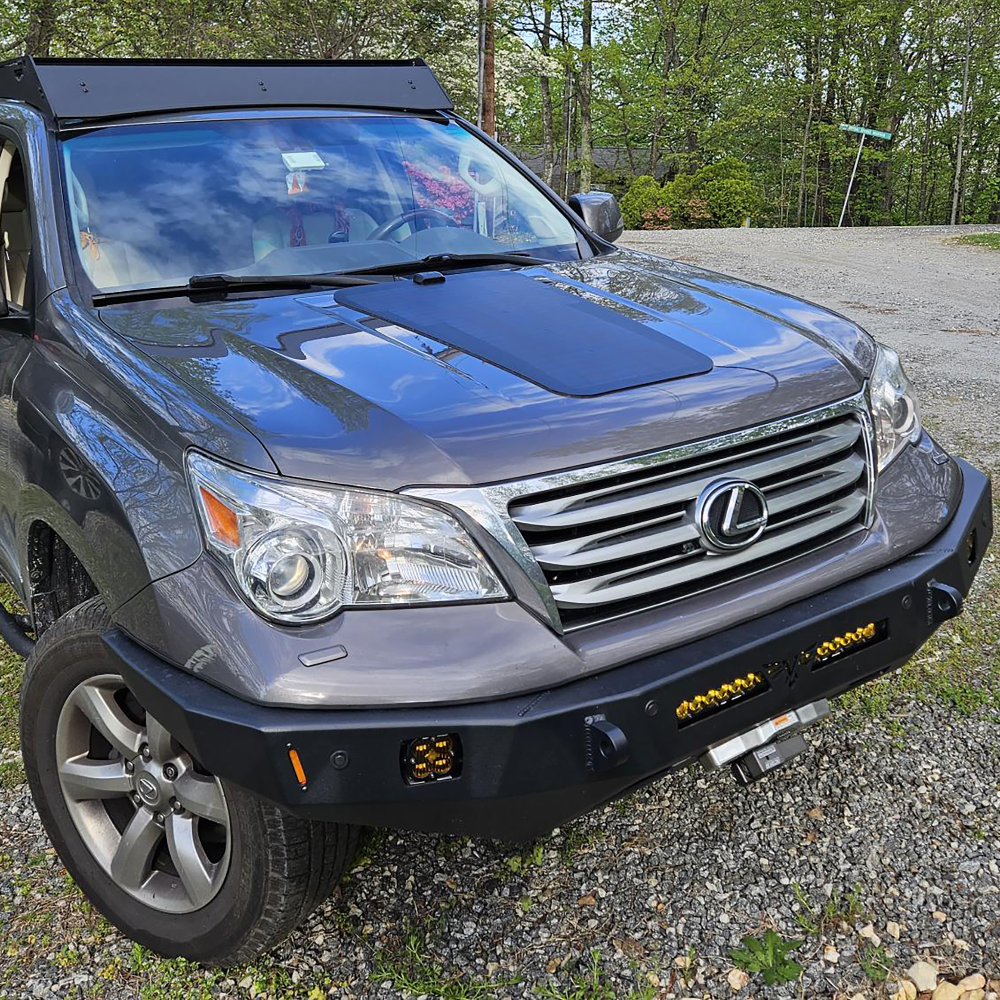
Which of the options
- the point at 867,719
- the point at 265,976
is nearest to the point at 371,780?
Result: the point at 265,976

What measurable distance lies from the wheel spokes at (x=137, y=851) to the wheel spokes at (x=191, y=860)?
3.5 inches

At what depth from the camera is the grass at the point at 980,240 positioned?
60.8 ft

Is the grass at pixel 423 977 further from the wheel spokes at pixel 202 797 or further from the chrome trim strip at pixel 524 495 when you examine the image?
the chrome trim strip at pixel 524 495

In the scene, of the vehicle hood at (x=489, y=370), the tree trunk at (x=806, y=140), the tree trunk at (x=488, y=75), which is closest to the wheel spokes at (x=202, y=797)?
the vehicle hood at (x=489, y=370)

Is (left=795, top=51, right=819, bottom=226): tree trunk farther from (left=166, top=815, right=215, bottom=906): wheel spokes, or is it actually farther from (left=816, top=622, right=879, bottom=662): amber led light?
(left=166, top=815, right=215, bottom=906): wheel spokes

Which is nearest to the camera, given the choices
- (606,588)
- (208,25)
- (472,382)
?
(606,588)

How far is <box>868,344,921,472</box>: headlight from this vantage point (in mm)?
2596

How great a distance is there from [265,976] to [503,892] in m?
0.61

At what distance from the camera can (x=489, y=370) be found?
2.28 m

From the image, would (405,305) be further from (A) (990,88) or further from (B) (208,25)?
(A) (990,88)

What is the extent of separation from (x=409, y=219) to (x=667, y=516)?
1.72 m

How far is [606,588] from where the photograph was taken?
2049mm

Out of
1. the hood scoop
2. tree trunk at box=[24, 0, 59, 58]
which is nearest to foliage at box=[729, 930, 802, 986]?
the hood scoop

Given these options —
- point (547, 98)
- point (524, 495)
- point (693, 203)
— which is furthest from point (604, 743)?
point (547, 98)
